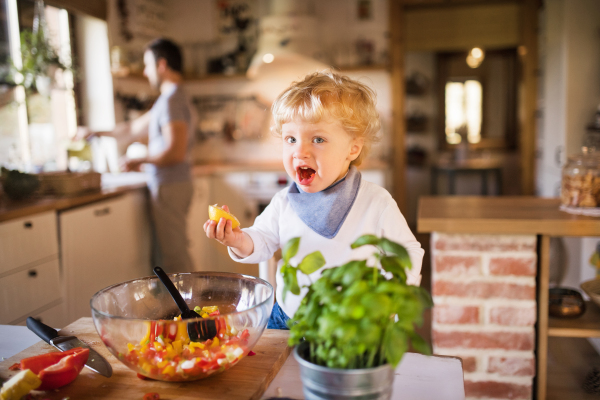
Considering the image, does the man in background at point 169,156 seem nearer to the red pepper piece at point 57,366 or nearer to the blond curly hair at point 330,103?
the blond curly hair at point 330,103

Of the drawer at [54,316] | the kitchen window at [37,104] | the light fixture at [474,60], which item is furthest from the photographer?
the light fixture at [474,60]

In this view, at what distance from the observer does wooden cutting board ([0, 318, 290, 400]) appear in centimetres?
65

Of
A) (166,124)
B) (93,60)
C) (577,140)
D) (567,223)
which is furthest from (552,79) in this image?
(93,60)

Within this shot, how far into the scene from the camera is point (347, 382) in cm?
53

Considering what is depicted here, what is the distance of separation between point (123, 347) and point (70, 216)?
71.6 inches

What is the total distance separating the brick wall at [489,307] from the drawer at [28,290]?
1586mm

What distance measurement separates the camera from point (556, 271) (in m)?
1.80

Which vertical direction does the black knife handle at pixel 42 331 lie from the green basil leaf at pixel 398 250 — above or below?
below

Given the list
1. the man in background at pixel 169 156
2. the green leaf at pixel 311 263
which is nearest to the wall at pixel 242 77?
the man in background at pixel 169 156

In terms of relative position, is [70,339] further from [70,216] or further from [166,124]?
[166,124]

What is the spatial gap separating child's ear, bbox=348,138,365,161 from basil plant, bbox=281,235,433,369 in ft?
1.93

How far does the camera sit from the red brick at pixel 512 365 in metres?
1.57

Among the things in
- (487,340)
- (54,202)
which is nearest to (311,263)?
(487,340)

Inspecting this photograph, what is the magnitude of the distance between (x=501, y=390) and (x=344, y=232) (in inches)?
36.3
